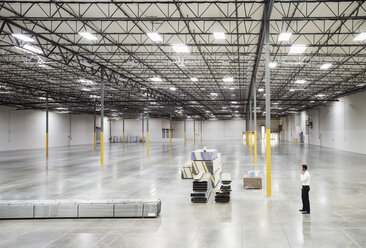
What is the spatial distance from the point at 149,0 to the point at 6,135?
1412 inches

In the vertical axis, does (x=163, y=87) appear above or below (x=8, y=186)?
above

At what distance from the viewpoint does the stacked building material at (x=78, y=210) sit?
8102mm

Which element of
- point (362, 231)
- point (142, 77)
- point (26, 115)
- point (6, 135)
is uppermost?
point (142, 77)

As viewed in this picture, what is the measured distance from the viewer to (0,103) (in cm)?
3638

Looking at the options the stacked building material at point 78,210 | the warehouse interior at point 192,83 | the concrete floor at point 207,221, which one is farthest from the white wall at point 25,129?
the stacked building material at point 78,210

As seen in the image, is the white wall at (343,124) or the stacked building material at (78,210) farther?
the white wall at (343,124)

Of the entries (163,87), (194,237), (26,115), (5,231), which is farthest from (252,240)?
(26,115)

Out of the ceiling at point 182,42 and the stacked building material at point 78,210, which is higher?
the ceiling at point 182,42

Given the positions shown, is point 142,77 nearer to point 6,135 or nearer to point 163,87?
point 163,87

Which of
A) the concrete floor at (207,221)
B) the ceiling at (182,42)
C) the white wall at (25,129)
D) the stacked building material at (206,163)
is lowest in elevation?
the concrete floor at (207,221)

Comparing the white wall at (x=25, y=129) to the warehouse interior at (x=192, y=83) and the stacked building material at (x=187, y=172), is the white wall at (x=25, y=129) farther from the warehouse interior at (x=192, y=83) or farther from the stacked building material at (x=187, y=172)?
the stacked building material at (x=187, y=172)

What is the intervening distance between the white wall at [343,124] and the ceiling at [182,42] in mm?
1775

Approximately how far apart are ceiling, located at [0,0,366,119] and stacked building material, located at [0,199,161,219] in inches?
320

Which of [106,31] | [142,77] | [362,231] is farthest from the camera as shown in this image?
[142,77]
